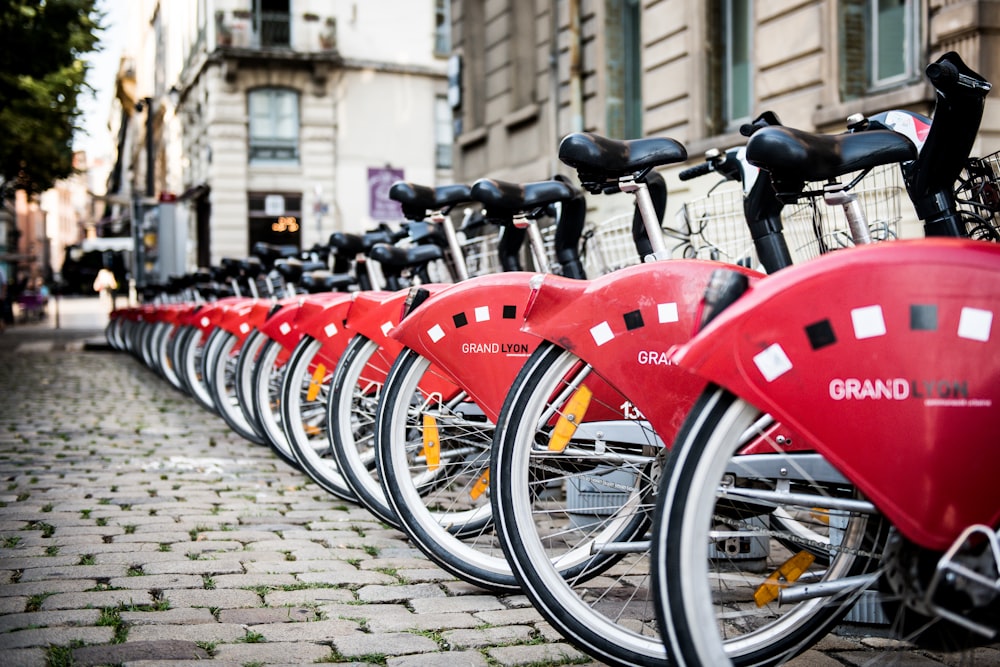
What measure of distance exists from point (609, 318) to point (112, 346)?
17.3 m

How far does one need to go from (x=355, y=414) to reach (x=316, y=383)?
0.63 m

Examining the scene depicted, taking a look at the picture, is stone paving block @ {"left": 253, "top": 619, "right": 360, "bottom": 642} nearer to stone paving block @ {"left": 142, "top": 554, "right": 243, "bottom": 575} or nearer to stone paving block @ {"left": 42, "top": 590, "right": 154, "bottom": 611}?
stone paving block @ {"left": 42, "top": 590, "right": 154, "bottom": 611}

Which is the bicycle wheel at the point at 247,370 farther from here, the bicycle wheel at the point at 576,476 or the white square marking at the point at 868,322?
the white square marking at the point at 868,322

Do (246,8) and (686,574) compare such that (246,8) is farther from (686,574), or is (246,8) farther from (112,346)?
(686,574)

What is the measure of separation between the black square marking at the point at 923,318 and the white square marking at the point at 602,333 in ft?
2.91

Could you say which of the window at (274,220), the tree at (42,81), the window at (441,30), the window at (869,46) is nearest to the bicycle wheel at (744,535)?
the window at (869,46)

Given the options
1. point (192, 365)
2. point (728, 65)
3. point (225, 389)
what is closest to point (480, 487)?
point (225, 389)

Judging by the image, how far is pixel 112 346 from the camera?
18922 mm

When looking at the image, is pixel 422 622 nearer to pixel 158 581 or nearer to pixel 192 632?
pixel 192 632

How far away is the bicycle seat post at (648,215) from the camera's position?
10.4 ft

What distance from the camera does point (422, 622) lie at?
3.23 m

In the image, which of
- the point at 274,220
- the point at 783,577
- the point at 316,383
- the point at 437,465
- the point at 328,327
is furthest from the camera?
the point at 274,220

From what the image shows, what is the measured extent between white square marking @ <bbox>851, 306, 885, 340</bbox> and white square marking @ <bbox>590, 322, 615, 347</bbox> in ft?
2.70

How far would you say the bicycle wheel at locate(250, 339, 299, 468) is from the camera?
5758 mm
